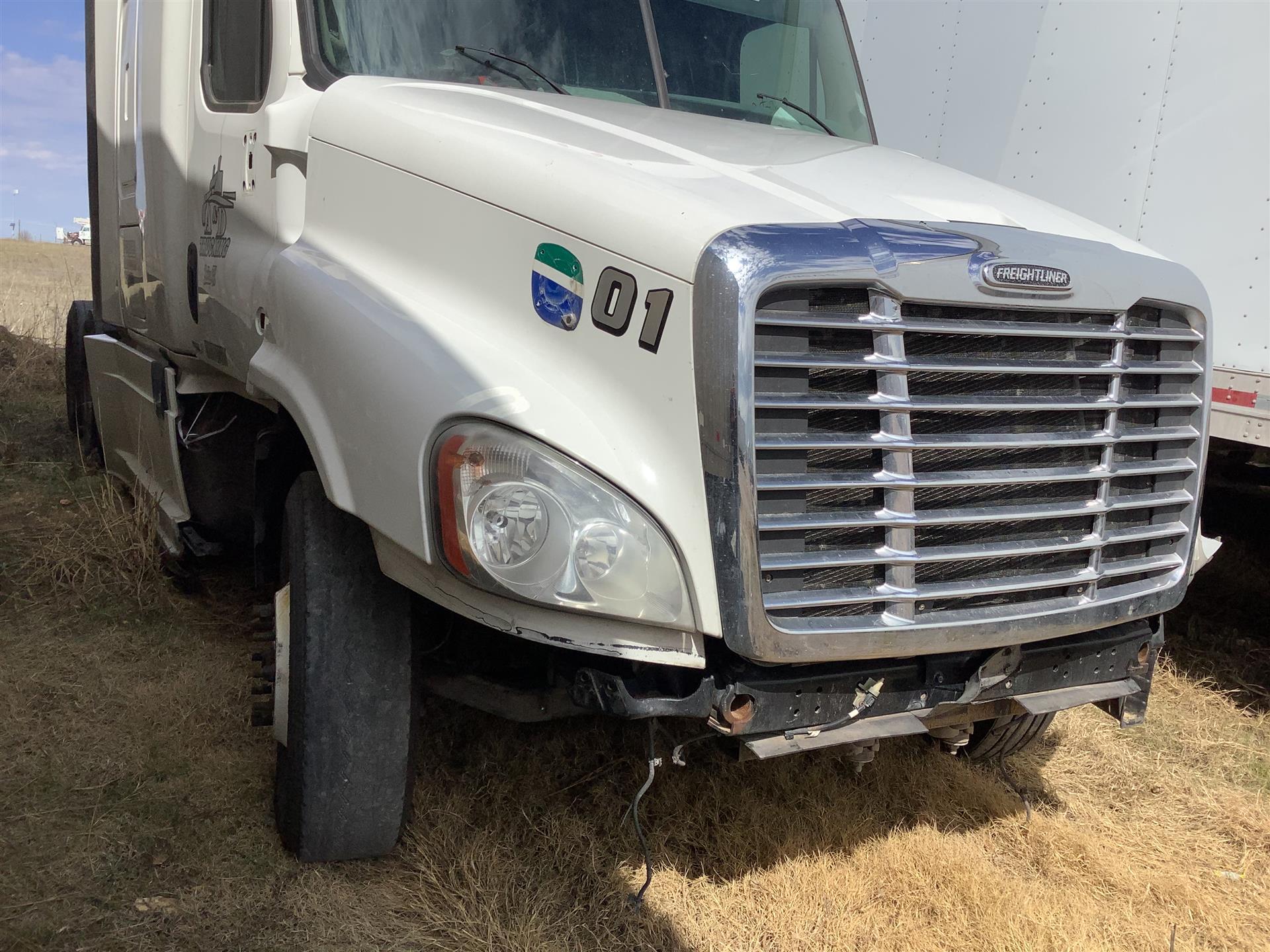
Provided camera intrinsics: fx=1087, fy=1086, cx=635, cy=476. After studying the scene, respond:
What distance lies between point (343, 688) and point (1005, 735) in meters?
2.32

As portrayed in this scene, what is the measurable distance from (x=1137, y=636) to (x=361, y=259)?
91.9 inches

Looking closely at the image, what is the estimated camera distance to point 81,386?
7.24 m

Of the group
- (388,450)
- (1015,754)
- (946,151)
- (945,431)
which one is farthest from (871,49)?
(388,450)

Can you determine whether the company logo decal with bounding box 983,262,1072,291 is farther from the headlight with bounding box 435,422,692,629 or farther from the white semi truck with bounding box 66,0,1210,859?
the headlight with bounding box 435,422,692,629

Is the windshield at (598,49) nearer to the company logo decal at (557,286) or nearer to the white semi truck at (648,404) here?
the white semi truck at (648,404)

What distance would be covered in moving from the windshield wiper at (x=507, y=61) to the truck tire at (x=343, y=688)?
132cm

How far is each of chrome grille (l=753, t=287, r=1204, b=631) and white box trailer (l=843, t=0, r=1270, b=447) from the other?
1560 mm

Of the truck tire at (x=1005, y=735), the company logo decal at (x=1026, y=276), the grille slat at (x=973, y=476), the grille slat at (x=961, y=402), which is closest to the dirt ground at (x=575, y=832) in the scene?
the truck tire at (x=1005, y=735)

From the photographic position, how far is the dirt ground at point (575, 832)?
293cm

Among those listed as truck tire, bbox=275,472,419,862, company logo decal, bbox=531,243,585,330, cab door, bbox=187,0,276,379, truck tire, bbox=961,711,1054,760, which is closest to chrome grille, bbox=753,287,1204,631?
company logo decal, bbox=531,243,585,330

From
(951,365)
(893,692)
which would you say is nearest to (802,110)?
(951,365)

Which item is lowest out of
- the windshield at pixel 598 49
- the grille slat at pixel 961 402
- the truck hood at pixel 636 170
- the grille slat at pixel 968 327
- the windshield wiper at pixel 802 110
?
the grille slat at pixel 961 402

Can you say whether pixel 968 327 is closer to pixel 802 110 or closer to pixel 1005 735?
pixel 802 110

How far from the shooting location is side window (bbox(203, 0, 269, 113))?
128 inches
